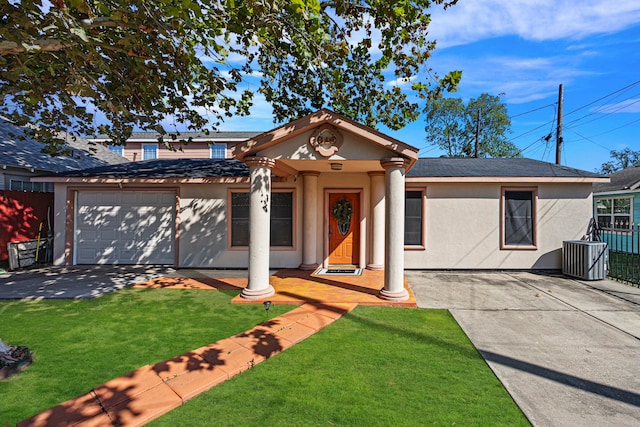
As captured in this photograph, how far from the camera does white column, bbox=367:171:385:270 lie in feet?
26.8

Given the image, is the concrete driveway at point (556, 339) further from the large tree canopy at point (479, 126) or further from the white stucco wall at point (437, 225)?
the large tree canopy at point (479, 126)

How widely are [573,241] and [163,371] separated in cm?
1016

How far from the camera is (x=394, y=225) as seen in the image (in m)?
5.68

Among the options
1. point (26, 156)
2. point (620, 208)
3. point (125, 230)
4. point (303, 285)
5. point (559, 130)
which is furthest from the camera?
point (559, 130)

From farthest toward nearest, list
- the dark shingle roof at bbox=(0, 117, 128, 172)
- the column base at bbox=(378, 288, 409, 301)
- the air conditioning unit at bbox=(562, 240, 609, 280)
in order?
the dark shingle roof at bbox=(0, 117, 128, 172) < the air conditioning unit at bbox=(562, 240, 609, 280) < the column base at bbox=(378, 288, 409, 301)

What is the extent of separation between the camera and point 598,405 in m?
2.78

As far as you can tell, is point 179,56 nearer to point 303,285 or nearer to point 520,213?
point 303,285

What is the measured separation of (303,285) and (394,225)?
267 cm

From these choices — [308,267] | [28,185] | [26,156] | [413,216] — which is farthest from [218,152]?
[413,216]

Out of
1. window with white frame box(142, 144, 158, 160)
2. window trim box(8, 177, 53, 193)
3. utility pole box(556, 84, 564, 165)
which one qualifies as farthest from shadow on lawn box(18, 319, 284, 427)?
window with white frame box(142, 144, 158, 160)

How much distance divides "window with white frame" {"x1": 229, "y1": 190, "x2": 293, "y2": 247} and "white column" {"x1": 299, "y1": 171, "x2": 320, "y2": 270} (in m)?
0.53

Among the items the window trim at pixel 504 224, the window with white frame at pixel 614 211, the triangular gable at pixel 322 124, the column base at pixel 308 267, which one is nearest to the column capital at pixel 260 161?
the triangular gable at pixel 322 124

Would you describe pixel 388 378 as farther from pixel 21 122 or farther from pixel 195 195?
pixel 21 122

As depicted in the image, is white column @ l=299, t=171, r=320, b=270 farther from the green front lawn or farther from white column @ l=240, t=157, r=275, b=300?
the green front lawn
